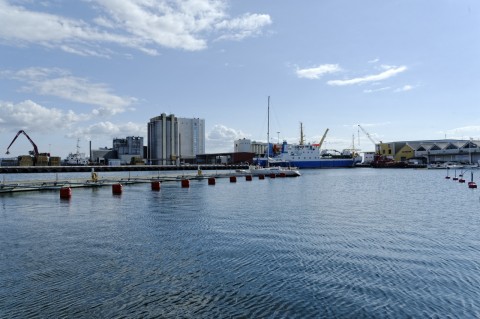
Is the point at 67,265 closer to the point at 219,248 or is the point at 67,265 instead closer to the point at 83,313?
the point at 83,313

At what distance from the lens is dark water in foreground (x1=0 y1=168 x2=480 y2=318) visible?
10914 millimetres

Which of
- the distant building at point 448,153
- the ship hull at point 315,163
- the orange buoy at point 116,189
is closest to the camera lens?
the orange buoy at point 116,189

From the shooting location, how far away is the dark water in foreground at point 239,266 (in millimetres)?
10914

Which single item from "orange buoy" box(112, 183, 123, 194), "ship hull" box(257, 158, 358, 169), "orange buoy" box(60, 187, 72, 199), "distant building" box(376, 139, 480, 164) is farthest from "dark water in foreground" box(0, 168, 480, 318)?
"distant building" box(376, 139, 480, 164)

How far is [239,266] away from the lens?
15141 millimetres

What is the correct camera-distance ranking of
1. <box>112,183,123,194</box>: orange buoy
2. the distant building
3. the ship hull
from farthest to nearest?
the distant building
the ship hull
<box>112,183,123,194</box>: orange buoy

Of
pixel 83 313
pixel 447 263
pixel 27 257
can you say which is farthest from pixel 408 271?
pixel 27 257

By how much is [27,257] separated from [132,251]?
14.9 feet

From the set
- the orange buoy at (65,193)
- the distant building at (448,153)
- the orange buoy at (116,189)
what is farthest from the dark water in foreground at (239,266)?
the distant building at (448,153)

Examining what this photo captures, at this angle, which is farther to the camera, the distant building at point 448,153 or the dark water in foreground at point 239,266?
the distant building at point 448,153

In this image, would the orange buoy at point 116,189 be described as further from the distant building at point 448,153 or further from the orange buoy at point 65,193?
the distant building at point 448,153

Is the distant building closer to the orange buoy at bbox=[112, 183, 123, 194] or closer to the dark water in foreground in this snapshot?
the orange buoy at bbox=[112, 183, 123, 194]

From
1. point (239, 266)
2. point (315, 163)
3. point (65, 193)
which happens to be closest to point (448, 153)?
point (315, 163)

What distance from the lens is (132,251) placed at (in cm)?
1764
